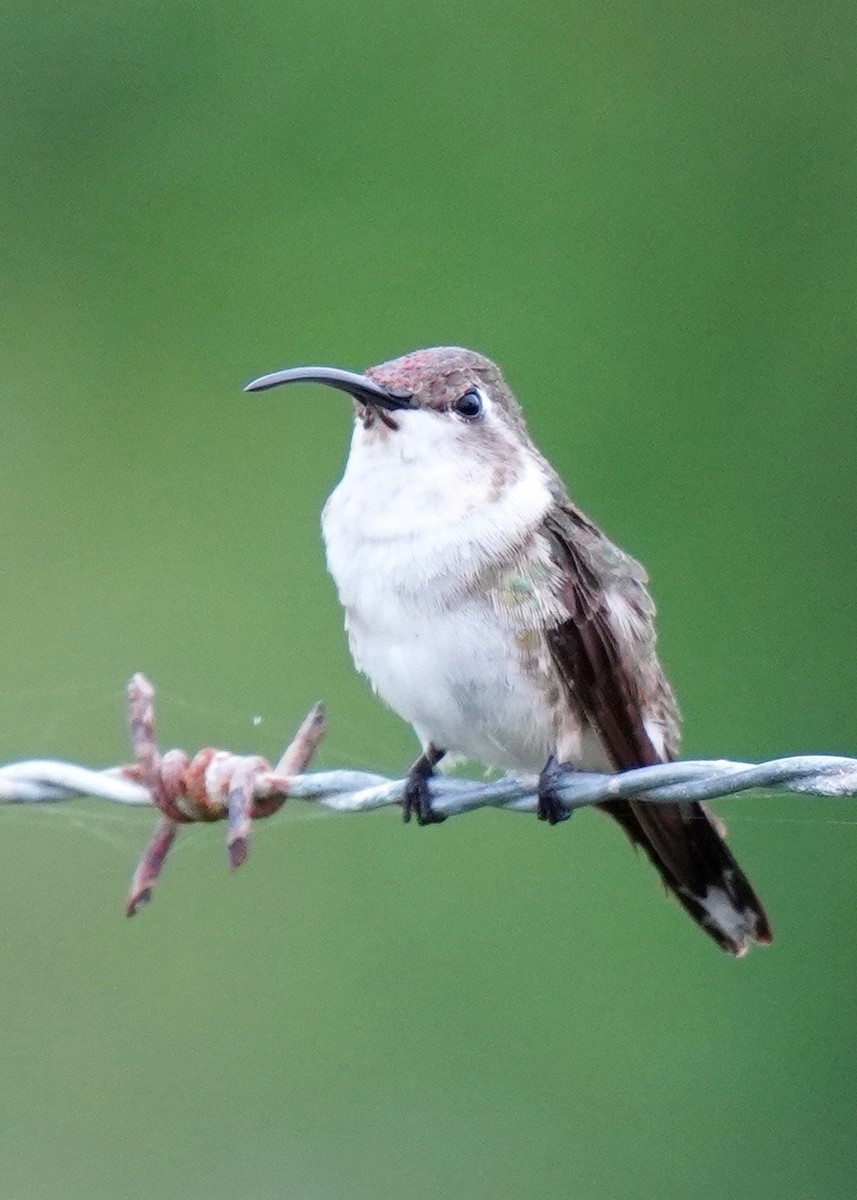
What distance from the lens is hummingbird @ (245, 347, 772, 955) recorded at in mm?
4473

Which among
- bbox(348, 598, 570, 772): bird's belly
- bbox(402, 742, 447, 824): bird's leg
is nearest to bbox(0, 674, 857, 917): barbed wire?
bbox(348, 598, 570, 772): bird's belly

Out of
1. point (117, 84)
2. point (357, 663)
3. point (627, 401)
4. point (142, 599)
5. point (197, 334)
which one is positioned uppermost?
point (117, 84)

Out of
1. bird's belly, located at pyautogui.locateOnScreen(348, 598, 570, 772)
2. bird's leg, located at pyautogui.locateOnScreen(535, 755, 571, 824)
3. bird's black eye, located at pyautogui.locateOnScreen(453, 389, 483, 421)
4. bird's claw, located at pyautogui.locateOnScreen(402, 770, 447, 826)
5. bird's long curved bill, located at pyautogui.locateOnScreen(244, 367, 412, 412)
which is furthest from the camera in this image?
bird's black eye, located at pyautogui.locateOnScreen(453, 389, 483, 421)

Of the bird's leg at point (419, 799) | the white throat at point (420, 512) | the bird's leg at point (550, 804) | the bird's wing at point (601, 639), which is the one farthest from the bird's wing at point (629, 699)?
the bird's leg at point (419, 799)

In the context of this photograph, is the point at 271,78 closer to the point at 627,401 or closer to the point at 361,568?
the point at 627,401

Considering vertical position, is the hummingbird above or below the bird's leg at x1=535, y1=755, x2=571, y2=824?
above

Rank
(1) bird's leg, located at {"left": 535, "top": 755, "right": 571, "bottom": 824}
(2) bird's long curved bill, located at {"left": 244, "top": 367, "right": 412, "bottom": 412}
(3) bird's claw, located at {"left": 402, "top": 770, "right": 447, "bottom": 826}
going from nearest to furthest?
1. (1) bird's leg, located at {"left": 535, "top": 755, "right": 571, "bottom": 824}
2. (2) bird's long curved bill, located at {"left": 244, "top": 367, "right": 412, "bottom": 412}
3. (3) bird's claw, located at {"left": 402, "top": 770, "right": 447, "bottom": 826}

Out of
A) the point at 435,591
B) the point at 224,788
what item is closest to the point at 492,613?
the point at 435,591

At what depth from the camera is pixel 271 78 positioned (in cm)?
856

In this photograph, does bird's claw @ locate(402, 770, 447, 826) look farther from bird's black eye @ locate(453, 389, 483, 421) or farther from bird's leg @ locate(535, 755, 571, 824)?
bird's black eye @ locate(453, 389, 483, 421)

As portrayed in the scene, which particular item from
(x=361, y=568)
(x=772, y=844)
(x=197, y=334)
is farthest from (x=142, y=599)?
(x=361, y=568)

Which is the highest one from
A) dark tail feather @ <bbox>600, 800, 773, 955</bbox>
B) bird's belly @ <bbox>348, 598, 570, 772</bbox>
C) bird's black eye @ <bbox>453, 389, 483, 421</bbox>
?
bird's black eye @ <bbox>453, 389, 483, 421</bbox>

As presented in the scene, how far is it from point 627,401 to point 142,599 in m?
1.92

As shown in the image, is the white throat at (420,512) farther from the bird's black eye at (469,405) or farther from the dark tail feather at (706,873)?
the dark tail feather at (706,873)
